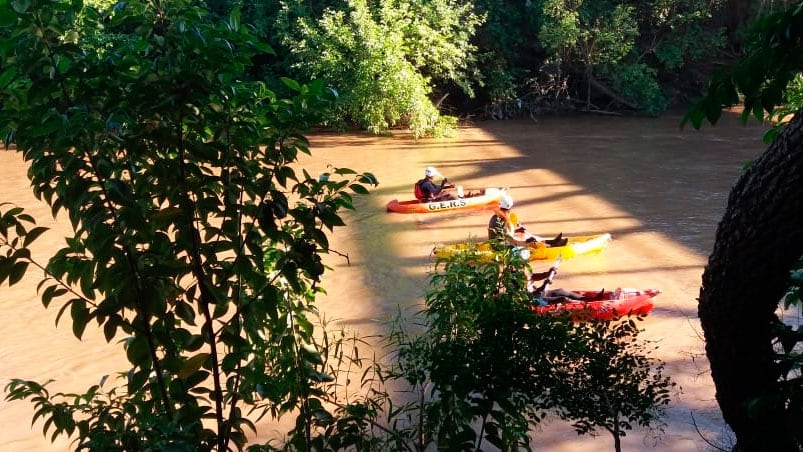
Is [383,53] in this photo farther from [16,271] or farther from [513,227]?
[16,271]

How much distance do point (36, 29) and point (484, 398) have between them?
6.44ft

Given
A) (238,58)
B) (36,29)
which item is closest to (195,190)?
(238,58)

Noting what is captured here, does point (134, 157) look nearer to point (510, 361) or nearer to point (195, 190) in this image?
point (195, 190)

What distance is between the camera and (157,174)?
2410 millimetres

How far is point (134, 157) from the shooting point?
252 cm

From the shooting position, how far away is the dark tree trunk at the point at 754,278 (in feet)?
6.66

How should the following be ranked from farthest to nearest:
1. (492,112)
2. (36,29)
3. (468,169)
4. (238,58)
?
(492,112), (468,169), (238,58), (36,29)

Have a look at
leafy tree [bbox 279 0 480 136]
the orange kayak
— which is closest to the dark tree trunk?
the orange kayak

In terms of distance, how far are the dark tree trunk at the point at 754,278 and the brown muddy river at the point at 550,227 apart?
3.07 metres

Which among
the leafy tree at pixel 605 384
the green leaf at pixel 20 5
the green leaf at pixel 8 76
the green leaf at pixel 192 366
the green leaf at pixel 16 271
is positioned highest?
the green leaf at pixel 20 5

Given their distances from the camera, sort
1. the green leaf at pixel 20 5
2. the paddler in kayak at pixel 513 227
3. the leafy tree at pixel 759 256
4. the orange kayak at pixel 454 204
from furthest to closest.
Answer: the orange kayak at pixel 454 204 < the paddler in kayak at pixel 513 227 < the green leaf at pixel 20 5 < the leafy tree at pixel 759 256

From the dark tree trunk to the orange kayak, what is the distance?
36.8 ft

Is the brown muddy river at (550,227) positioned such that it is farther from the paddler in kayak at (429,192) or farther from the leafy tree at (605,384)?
the leafy tree at (605,384)

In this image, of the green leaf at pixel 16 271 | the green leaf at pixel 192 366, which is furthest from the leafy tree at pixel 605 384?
the green leaf at pixel 16 271
